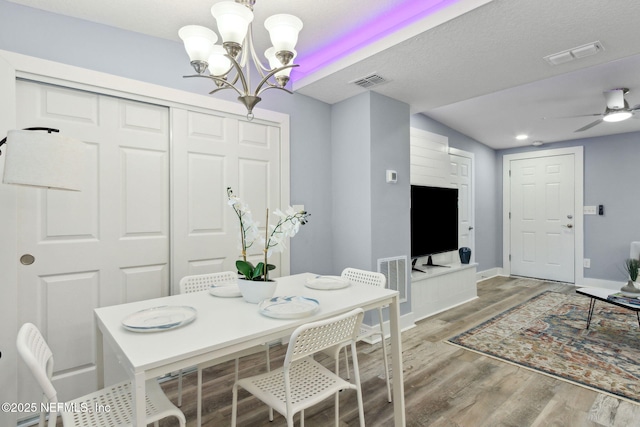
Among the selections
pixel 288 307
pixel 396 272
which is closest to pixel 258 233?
pixel 288 307

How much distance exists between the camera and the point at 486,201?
5848 mm

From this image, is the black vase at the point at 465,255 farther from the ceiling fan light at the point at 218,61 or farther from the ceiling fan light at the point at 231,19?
the ceiling fan light at the point at 231,19

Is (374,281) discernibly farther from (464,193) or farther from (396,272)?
(464,193)

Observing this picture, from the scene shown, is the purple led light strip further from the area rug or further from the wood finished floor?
the area rug

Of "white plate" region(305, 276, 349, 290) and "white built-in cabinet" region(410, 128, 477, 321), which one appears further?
"white built-in cabinet" region(410, 128, 477, 321)

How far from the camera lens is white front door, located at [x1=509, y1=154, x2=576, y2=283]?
5379 mm

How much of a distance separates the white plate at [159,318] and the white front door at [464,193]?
4.43m

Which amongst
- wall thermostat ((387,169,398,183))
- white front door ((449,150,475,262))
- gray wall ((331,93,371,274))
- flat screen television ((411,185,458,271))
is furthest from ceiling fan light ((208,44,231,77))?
white front door ((449,150,475,262))

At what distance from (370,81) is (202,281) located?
2120mm

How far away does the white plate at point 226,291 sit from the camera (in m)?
1.80

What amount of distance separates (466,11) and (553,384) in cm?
252

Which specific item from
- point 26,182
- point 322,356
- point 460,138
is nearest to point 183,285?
point 26,182

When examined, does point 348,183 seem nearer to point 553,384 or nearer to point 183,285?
point 183,285

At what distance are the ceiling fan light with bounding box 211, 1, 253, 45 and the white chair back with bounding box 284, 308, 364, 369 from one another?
1282 mm
